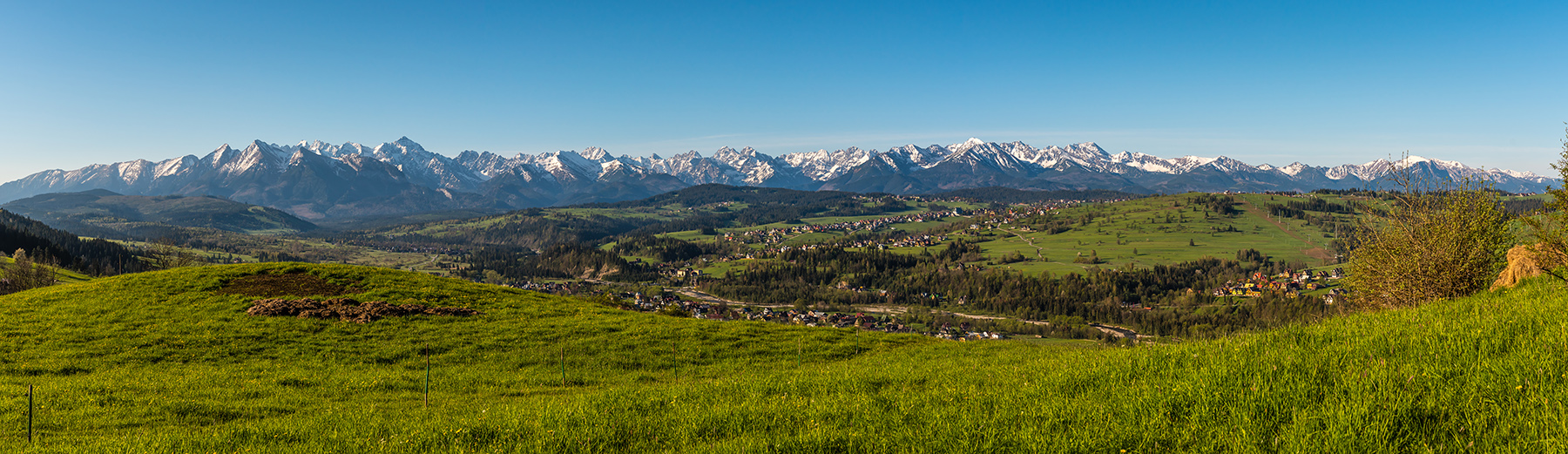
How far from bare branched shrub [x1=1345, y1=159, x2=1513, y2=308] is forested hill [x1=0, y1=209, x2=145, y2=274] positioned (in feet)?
597

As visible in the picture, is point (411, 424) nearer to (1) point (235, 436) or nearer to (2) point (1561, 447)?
(1) point (235, 436)

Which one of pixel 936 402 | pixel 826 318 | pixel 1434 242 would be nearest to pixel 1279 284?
pixel 826 318

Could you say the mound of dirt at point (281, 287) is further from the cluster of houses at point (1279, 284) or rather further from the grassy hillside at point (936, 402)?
the cluster of houses at point (1279, 284)

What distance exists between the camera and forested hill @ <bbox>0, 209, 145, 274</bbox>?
5340 inches

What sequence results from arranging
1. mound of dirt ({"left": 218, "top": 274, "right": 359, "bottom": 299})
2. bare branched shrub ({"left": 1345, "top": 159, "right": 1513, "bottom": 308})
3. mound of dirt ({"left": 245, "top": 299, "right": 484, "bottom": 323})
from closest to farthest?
bare branched shrub ({"left": 1345, "top": 159, "right": 1513, "bottom": 308})
mound of dirt ({"left": 245, "top": 299, "right": 484, "bottom": 323})
mound of dirt ({"left": 218, "top": 274, "right": 359, "bottom": 299})

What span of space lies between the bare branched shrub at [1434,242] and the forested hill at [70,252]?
182 meters

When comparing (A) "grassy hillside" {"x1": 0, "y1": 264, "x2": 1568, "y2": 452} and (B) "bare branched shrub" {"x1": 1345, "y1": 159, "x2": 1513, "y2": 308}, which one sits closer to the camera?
(A) "grassy hillside" {"x1": 0, "y1": 264, "x2": 1568, "y2": 452}

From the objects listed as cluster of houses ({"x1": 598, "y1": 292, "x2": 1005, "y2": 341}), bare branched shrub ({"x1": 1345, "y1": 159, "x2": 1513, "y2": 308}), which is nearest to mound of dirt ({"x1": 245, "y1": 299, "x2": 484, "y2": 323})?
bare branched shrub ({"x1": 1345, "y1": 159, "x2": 1513, "y2": 308})

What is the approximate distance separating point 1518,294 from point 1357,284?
87.6 ft

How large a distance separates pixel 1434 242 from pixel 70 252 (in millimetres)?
248573

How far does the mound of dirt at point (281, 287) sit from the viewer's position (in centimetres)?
3616

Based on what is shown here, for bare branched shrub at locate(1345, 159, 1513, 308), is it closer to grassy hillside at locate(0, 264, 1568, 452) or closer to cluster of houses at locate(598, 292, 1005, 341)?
grassy hillside at locate(0, 264, 1568, 452)

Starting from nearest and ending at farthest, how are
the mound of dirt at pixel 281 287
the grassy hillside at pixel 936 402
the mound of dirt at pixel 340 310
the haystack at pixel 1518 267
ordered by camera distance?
1. the grassy hillside at pixel 936 402
2. the haystack at pixel 1518 267
3. the mound of dirt at pixel 340 310
4. the mound of dirt at pixel 281 287

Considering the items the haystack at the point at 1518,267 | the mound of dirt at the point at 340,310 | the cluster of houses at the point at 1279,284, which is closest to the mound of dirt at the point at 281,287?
the mound of dirt at the point at 340,310
